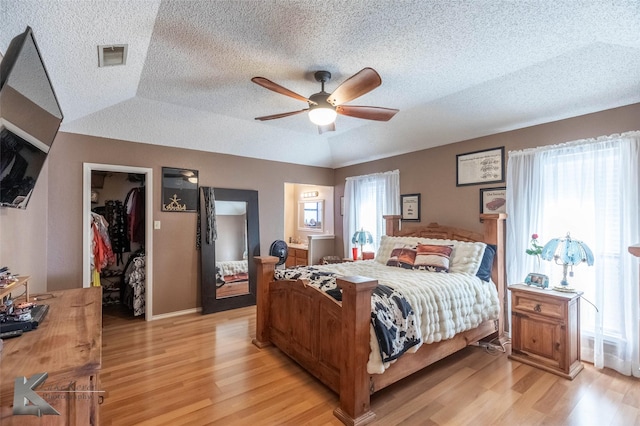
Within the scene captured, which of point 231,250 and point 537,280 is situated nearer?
point 537,280

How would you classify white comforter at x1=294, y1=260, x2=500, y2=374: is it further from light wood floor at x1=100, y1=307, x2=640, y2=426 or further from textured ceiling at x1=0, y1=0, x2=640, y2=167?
textured ceiling at x1=0, y1=0, x2=640, y2=167

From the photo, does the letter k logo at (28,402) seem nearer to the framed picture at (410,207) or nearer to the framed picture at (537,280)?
the framed picture at (537,280)

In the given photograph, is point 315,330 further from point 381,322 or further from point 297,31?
point 297,31

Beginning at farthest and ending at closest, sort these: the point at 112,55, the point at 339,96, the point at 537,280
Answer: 1. the point at 537,280
2. the point at 339,96
3. the point at 112,55

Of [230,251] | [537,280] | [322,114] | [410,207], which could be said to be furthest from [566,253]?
[230,251]

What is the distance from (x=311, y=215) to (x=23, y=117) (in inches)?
207

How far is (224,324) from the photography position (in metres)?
3.78

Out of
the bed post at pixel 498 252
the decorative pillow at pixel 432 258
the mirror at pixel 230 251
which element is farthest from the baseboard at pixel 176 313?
the bed post at pixel 498 252

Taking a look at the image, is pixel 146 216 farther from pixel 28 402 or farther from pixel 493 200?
pixel 493 200

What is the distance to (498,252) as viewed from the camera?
10.6 ft

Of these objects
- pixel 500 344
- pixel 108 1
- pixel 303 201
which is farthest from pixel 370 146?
pixel 108 1

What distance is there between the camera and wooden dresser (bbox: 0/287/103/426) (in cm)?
102

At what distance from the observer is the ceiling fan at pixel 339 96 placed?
2.05m

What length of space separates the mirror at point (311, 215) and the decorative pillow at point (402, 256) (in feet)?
8.73
